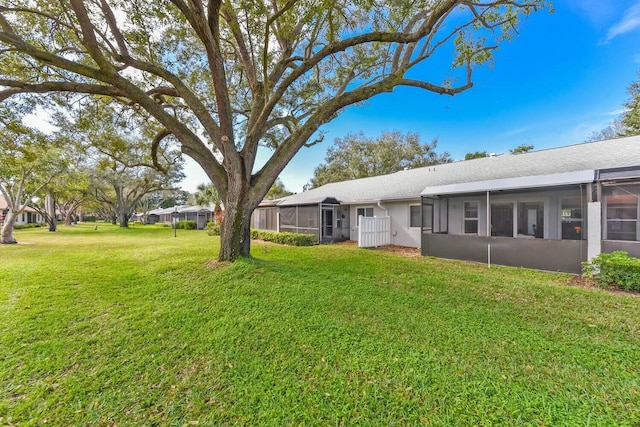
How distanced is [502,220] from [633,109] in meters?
16.4

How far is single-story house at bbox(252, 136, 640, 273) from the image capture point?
22.9 ft

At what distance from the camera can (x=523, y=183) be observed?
309 inches

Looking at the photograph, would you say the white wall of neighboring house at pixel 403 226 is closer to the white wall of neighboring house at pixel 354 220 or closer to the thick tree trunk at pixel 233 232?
the white wall of neighboring house at pixel 354 220

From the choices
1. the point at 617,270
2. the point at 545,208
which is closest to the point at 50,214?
the point at 545,208

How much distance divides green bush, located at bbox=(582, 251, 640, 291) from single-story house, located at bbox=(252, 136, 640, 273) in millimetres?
620

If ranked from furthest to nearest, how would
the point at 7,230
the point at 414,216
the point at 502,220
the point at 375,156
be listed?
1. the point at 375,156
2. the point at 7,230
3. the point at 414,216
4. the point at 502,220

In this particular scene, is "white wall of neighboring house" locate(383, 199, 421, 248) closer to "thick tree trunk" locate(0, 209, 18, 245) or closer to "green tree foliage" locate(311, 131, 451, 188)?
"green tree foliage" locate(311, 131, 451, 188)

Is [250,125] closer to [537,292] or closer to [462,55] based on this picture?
[462,55]

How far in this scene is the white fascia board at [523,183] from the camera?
693 cm

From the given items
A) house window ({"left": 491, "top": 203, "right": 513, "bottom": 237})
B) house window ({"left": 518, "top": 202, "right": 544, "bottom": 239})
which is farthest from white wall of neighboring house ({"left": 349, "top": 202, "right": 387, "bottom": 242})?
house window ({"left": 518, "top": 202, "right": 544, "bottom": 239})

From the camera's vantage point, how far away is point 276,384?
283cm

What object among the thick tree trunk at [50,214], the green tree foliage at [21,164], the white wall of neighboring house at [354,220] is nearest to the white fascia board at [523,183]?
the white wall of neighboring house at [354,220]

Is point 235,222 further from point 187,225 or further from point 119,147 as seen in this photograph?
point 187,225

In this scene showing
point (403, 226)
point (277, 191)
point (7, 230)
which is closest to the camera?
point (403, 226)
